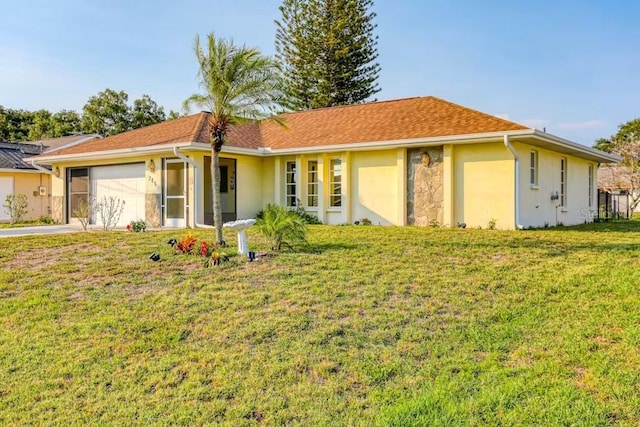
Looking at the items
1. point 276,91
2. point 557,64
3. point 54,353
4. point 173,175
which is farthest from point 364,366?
point 557,64

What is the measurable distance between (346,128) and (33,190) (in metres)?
15.5

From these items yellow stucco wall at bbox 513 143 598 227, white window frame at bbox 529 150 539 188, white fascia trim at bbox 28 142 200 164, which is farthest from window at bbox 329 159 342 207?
white window frame at bbox 529 150 539 188

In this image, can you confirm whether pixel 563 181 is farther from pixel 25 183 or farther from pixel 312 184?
pixel 25 183

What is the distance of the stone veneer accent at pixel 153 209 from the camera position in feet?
50.9

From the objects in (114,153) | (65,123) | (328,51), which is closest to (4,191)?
(114,153)

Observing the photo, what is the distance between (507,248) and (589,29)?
8.26 metres

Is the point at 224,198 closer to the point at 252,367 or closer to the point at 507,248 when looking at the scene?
the point at 507,248

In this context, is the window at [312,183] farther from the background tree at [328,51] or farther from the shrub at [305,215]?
the background tree at [328,51]

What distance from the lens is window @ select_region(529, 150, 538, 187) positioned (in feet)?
46.1

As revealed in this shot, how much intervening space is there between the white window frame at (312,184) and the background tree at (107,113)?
28.6 meters

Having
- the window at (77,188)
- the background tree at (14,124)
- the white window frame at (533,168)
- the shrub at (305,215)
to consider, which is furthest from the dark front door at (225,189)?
the background tree at (14,124)

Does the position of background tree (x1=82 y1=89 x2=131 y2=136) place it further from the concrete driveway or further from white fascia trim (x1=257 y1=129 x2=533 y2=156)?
white fascia trim (x1=257 y1=129 x2=533 y2=156)

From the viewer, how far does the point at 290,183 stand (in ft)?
54.7

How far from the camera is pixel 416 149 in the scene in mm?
14375
